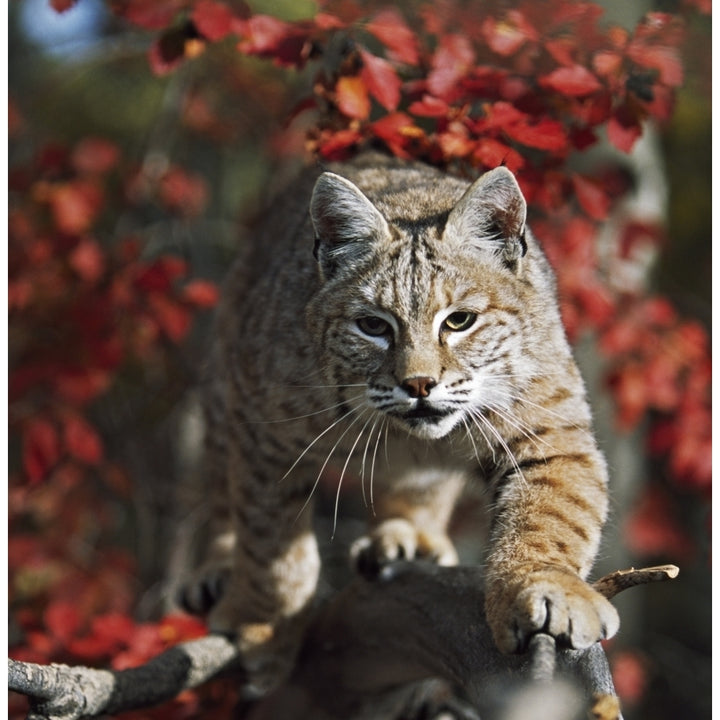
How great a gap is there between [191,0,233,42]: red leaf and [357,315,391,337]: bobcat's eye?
1264 mm

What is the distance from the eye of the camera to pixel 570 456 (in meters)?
3.56

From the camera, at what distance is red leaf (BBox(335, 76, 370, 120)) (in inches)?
152

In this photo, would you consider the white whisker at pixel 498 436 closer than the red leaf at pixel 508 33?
Yes

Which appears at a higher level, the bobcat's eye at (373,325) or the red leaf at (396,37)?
the red leaf at (396,37)

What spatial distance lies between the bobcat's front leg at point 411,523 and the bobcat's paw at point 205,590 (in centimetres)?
72

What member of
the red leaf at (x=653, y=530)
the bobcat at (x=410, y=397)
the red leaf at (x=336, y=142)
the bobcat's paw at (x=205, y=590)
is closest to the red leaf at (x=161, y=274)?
the bobcat at (x=410, y=397)

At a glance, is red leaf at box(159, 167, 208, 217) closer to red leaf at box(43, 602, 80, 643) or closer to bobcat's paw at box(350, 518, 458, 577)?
red leaf at box(43, 602, 80, 643)

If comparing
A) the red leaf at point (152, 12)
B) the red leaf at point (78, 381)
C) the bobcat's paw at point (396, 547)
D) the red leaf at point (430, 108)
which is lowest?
the bobcat's paw at point (396, 547)

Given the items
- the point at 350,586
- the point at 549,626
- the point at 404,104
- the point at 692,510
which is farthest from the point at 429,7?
the point at 692,510

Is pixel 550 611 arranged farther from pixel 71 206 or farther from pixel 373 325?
pixel 71 206

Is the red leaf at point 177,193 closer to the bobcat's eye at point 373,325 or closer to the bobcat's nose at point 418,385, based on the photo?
the bobcat's eye at point 373,325

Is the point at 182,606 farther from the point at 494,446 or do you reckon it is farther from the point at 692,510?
the point at 692,510

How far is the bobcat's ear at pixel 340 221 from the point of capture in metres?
3.56

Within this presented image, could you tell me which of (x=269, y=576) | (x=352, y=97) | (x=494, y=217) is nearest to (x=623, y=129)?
(x=494, y=217)
